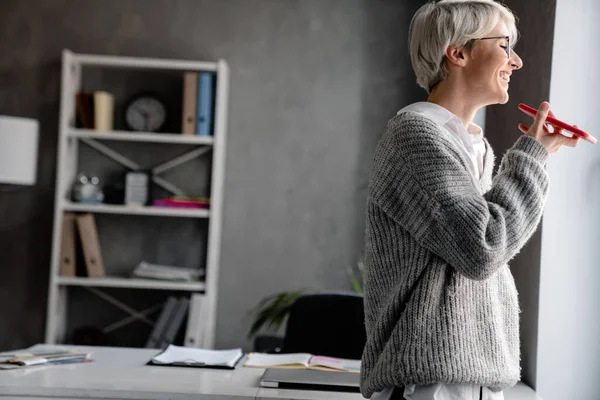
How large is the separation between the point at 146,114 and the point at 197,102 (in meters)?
0.37

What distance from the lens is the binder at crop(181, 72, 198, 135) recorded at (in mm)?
3674

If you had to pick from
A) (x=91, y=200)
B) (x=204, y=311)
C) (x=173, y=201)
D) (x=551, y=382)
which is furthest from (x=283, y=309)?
(x=551, y=382)

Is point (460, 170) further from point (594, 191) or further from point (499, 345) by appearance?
point (594, 191)

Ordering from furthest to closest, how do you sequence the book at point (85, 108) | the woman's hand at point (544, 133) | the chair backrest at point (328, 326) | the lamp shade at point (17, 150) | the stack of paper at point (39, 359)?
the book at point (85, 108), the lamp shade at point (17, 150), the chair backrest at point (328, 326), the stack of paper at point (39, 359), the woman's hand at point (544, 133)

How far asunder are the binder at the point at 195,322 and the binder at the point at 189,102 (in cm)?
85

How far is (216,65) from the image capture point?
369 centimetres

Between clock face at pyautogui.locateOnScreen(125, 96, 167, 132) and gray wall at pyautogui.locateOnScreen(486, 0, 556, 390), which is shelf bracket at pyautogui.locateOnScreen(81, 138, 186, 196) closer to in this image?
clock face at pyautogui.locateOnScreen(125, 96, 167, 132)

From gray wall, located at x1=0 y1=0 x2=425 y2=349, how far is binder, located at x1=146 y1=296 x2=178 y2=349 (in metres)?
0.35

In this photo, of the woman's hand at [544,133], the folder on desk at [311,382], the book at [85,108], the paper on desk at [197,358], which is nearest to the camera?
the woman's hand at [544,133]

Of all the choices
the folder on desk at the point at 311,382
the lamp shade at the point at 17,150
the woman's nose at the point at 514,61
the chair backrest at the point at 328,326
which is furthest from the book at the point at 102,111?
the woman's nose at the point at 514,61

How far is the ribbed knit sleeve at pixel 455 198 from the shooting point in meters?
1.17

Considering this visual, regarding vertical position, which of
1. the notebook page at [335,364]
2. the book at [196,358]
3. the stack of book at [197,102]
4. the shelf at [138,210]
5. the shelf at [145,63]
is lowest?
the book at [196,358]

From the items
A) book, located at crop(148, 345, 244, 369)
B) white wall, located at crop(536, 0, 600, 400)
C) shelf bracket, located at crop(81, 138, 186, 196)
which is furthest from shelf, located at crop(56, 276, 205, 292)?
white wall, located at crop(536, 0, 600, 400)

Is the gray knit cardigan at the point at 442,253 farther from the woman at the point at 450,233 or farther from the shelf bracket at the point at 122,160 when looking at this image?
the shelf bracket at the point at 122,160
